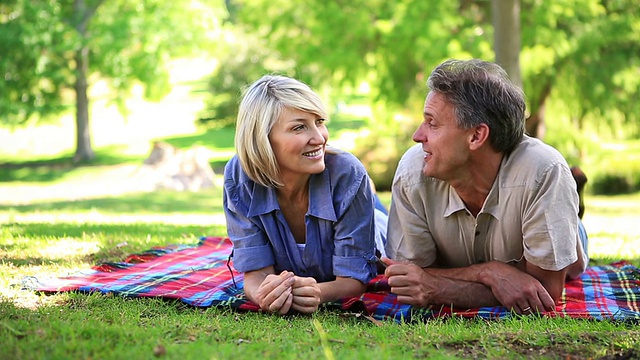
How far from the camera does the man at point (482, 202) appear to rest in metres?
3.94

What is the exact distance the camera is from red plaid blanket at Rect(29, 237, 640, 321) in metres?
4.14

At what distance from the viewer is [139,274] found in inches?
194

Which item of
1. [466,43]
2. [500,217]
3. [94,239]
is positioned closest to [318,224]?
[500,217]

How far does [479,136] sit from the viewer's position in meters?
4.02

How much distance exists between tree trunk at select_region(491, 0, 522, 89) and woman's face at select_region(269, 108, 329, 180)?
6.33m

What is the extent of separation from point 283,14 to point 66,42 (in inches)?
347

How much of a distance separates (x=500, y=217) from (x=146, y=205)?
9035 mm

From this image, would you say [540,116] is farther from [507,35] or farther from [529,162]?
[529,162]

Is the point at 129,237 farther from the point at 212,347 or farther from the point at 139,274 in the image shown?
the point at 212,347

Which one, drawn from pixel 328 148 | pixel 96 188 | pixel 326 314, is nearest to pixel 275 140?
pixel 328 148

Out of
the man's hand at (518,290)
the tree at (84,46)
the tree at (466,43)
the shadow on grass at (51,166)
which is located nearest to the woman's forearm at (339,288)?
the man's hand at (518,290)

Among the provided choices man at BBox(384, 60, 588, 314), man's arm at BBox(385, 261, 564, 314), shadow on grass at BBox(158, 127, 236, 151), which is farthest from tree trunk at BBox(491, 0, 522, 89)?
shadow on grass at BBox(158, 127, 236, 151)

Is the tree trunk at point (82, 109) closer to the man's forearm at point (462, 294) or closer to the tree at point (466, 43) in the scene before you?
the tree at point (466, 43)

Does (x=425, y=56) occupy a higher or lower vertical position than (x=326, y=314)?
higher
